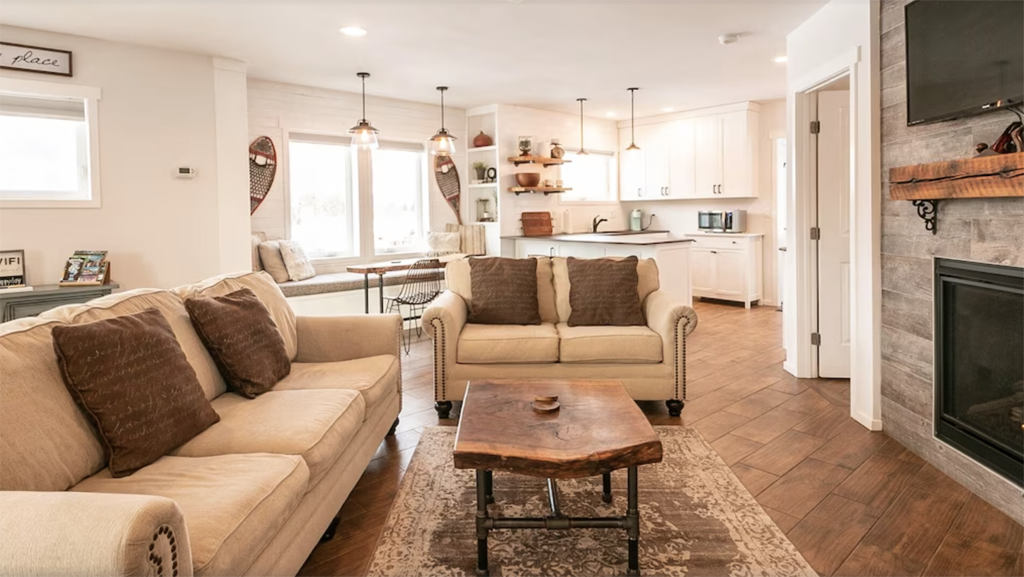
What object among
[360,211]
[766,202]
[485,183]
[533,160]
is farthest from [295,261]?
[766,202]

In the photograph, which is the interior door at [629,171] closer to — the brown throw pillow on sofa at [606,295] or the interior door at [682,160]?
the interior door at [682,160]

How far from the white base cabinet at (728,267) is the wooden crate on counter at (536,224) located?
5.96ft

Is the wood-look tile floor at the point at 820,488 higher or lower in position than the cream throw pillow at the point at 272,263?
lower

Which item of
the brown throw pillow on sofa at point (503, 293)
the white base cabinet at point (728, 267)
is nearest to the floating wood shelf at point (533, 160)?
the white base cabinet at point (728, 267)

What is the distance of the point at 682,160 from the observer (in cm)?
835

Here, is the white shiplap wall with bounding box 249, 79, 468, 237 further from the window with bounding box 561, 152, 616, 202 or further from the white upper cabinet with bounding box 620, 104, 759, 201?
the white upper cabinet with bounding box 620, 104, 759, 201

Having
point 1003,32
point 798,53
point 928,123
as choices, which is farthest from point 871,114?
point 798,53

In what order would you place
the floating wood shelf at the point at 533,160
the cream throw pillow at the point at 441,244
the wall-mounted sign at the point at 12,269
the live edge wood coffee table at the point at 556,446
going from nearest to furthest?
1. the live edge wood coffee table at the point at 556,446
2. the wall-mounted sign at the point at 12,269
3. the cream throw pillow at the point at 441,244
4. the floating wood shelf at the point at 533,160

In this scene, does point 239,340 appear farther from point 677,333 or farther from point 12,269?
point 12,269

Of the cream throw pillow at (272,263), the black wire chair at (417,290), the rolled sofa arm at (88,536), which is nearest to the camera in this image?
the rolled sofa arm at (88,536)

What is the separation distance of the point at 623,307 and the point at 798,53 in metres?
2.32

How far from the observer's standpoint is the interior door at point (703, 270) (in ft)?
26.9

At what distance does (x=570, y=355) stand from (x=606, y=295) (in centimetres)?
53

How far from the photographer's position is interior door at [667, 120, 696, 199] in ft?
27.0
